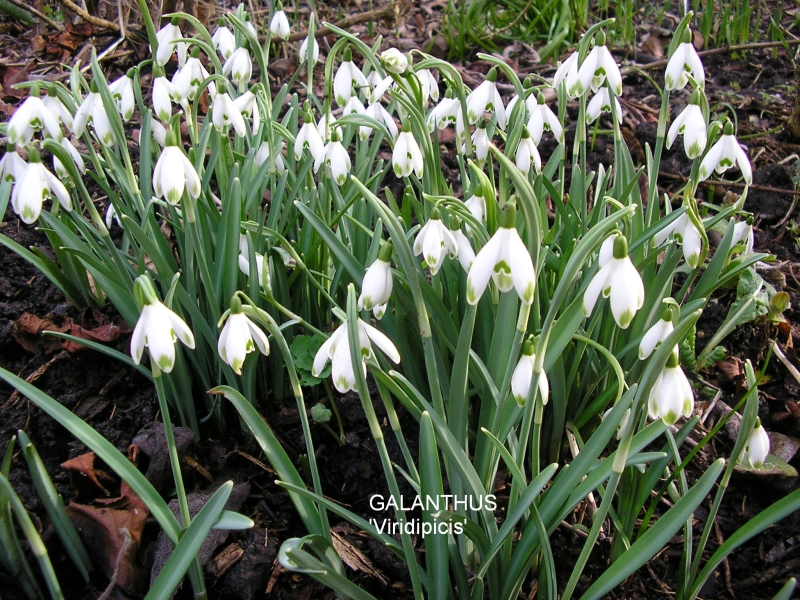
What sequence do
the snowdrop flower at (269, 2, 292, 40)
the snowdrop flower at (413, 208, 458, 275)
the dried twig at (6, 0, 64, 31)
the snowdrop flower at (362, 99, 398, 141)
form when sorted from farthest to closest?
the dried twig at (6, 0, 64, 31) < the snowdrop flower at (269, 2, 292, 40) < the snowdrop flower at (362, 99, 398, 141) < the snowdrop flower at (413, 208, 458, 275)

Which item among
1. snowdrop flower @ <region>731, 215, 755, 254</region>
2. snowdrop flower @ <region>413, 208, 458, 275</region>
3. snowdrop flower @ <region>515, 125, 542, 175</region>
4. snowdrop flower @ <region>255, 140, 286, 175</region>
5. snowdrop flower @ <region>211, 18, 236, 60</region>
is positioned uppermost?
snowdrop flower @ <region>211, 18, 236, 60</region>

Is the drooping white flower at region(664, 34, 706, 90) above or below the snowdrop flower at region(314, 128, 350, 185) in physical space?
above

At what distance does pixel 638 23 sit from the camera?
15.3ft

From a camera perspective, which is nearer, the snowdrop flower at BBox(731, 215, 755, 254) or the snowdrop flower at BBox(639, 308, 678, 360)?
the snowdrop flower at BBox(639, 308, 678, 360)

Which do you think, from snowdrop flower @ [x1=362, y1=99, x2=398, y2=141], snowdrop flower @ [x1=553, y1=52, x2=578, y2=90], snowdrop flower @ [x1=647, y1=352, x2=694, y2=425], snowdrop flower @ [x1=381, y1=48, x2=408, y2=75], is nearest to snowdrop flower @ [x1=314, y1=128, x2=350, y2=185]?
snowdrop flower @ [x1=362, y1=99, x2=398, y2=141]

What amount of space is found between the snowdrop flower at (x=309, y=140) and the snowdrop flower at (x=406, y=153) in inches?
12.7

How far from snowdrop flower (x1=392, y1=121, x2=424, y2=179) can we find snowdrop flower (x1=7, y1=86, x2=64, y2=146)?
34.6 inches

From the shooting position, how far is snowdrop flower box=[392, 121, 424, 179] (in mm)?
1577

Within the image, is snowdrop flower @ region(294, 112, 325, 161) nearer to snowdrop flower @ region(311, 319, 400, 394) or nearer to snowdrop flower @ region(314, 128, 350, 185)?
snowdrop flower @ region(314, 128, 350, 185)

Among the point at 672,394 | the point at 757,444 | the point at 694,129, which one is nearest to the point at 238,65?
the point at 694,129

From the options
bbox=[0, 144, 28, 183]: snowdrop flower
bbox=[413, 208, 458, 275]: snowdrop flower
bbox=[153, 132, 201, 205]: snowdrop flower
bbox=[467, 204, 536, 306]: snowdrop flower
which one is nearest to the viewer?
bbox=[467, 204, 536, 306]: snowdrop flower

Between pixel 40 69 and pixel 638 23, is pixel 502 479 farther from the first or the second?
pixel 638 23

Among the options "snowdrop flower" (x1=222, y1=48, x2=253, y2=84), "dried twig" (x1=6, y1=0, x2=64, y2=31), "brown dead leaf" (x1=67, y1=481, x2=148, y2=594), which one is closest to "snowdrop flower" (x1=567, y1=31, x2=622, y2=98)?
"snowdrop flower" (x1=222, y1=48, x2=253, y2=84)

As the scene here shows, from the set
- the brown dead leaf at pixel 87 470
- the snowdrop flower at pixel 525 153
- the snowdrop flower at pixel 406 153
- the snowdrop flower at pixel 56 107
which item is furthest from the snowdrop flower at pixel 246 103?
the brown dead leaf at pixel 87 470
